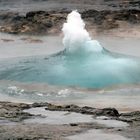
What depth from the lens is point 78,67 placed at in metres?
11.7

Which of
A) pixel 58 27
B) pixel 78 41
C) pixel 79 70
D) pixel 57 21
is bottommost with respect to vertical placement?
pixel 79 70

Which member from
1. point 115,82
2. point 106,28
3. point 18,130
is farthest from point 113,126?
point 106,28

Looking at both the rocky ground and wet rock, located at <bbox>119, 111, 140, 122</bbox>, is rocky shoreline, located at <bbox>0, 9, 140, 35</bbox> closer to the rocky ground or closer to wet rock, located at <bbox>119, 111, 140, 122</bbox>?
the rocky ground

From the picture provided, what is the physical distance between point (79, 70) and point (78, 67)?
0.21 meters

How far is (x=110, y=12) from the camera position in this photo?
2153cm

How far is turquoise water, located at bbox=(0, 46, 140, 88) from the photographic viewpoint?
36.0ft

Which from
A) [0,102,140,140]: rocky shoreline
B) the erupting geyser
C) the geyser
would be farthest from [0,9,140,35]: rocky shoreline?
[0,102,140,140]: rocky shoreline

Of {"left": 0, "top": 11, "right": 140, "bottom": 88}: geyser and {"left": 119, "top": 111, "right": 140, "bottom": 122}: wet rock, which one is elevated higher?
{"left": 0, "top": 11, "right": 140, "bottom": 88}: geyser

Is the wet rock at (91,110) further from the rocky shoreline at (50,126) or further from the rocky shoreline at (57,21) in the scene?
the rocky shoreline at (57,21)

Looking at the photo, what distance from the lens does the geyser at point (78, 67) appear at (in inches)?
433

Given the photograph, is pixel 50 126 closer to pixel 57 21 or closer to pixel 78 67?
pixel 78 67

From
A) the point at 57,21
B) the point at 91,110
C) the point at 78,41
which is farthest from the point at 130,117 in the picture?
the point at 57,21

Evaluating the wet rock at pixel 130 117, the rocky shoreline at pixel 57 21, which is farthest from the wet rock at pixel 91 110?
the rocky shoreline at pixel 57 21

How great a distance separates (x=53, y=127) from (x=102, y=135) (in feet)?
2.36
